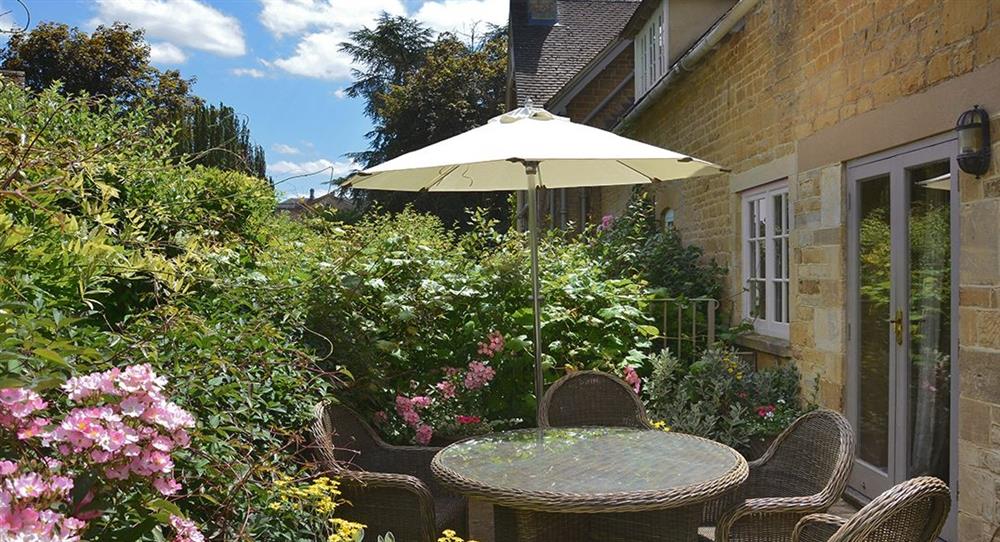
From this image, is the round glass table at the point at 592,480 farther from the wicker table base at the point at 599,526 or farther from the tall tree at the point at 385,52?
the tall tree at the point at 385,52

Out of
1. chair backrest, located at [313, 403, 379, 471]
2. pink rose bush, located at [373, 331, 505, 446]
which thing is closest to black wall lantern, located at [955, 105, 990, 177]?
pink rose bush, located at [373, 331, 505, 446]

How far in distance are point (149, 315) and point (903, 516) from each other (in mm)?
2760

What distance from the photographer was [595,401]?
4508mm

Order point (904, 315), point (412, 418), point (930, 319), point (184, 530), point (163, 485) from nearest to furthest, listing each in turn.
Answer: point (163, 485) < point (184, 530) < point (930, 319) < point (412, 418) < point (904, 315)

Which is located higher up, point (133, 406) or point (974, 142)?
point (974, 142)

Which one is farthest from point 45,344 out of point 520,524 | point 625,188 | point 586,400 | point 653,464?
point 625,188

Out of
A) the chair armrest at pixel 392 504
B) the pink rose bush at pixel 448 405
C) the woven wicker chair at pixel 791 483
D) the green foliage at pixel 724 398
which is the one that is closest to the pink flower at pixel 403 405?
the pink rose bush at pixel 448 405

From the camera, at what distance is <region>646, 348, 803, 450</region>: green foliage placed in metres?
5.76

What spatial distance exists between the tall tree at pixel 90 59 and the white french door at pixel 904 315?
23.3 metres

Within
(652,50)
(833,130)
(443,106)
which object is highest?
(443,106)

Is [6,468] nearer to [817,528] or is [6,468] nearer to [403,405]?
[817,528]

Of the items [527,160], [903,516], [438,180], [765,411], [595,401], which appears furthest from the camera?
[765,411]

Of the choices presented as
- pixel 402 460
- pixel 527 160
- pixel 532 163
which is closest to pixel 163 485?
pixel 402 460

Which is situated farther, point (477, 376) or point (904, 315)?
point (477, 376)
